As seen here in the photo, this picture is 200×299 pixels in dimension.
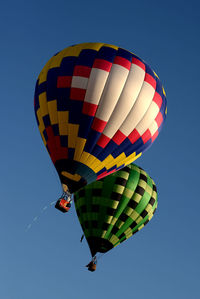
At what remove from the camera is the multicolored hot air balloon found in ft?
53.6

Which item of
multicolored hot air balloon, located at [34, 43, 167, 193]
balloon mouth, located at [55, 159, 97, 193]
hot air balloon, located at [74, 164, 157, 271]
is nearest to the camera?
balloon mouth, located at [55, 159, 97, 193]

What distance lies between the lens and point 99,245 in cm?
2070

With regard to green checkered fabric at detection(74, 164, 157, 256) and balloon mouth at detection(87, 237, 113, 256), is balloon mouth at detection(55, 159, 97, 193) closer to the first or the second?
green checkered fabric at detection(74, 164, 157, 256)

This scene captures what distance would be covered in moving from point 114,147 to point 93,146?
2.30 ft

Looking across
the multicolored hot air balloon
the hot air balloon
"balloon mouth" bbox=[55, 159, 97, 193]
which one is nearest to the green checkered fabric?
the hot air balloon

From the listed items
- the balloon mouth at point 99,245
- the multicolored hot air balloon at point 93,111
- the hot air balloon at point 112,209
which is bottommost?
the balloon mouth at point 99,245

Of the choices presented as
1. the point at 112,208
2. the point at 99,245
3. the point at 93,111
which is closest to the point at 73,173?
the point at 93,111

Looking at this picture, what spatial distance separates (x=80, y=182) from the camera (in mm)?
16391

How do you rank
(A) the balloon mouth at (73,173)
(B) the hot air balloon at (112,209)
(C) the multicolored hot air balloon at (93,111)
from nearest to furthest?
(A) the balloon mouth at (73,173) < (C) the multicolored hot air balloon at (93,111) < (B) the hot air balloon at (112,209)

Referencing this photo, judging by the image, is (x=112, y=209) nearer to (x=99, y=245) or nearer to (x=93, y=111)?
(x=99, y=245)

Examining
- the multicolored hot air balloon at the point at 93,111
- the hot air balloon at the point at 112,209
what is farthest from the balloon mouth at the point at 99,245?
the multicolored hot air balloon at the point at 93,111

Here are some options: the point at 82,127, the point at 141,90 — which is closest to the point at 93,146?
the point at 82,127

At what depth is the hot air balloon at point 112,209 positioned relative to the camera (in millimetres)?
20578

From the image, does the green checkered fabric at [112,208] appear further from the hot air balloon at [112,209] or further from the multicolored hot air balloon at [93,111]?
the multicolored hot air balloon at [93,111]
